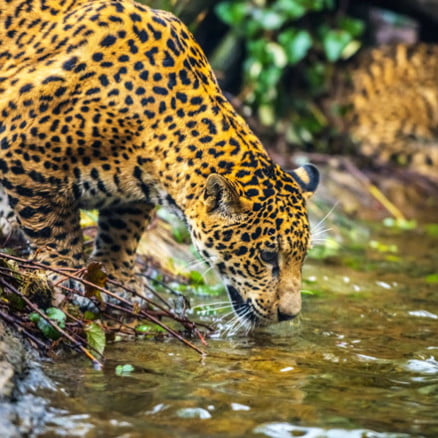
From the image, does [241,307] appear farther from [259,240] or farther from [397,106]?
[397,106]

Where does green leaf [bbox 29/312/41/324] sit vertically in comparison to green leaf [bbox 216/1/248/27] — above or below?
below

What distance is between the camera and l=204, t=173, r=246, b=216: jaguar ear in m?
5.42

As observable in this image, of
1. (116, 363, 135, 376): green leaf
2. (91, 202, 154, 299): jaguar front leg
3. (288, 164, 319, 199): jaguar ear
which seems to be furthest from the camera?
(91, 202, 154, 299): jaguar front leg

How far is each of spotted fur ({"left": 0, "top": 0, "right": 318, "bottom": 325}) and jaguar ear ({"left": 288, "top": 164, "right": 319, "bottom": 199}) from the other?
34 centimetres

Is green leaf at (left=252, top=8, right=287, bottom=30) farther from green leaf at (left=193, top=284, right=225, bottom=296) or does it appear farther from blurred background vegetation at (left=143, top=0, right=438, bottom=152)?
green leaf at (left=193, top=284, right=225, bottom=296)

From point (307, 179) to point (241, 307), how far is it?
1.06 metres

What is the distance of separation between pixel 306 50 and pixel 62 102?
7.82 metres

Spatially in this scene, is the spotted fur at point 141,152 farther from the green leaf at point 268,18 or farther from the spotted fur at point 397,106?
the spotted fur at point 397,106

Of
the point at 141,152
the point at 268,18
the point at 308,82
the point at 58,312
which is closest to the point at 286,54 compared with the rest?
the point at 268,18

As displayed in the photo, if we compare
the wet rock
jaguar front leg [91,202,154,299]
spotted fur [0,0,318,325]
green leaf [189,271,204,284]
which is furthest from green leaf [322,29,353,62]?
the wet rock

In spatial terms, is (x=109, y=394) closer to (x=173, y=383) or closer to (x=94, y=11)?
(x=173, y=383)

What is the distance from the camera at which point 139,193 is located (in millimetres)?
5910

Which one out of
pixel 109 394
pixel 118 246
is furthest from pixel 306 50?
pixel 109 394

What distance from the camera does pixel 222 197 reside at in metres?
5.53
